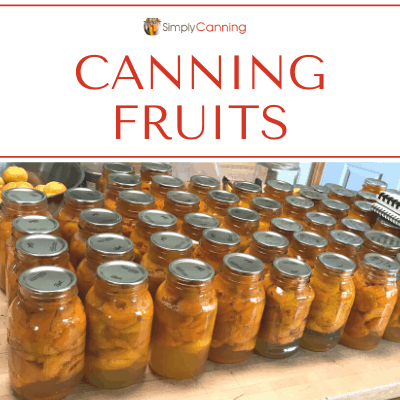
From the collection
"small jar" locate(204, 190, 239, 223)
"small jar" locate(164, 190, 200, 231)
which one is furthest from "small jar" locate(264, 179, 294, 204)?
"small jar" locate(164, 190, 200, 231)

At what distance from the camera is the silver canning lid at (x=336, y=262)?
0.83 metres

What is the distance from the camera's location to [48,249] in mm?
690

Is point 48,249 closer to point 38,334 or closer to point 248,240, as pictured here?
point 38,334

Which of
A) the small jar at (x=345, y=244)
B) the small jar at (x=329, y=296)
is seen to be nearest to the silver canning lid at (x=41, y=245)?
the small jar at (x=329, y=296)

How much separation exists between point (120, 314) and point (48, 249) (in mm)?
166

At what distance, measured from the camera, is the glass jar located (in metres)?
0.84

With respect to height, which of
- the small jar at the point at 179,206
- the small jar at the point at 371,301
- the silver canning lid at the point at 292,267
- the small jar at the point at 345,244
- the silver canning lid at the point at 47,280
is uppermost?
the silver canning lid at the point at 47,280

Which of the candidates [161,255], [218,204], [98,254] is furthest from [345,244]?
[98,254]

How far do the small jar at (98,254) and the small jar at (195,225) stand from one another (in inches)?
6.8

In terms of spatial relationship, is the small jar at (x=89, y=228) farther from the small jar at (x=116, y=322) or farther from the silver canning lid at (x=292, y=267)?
the silver canning lid at (x=292, y=267)

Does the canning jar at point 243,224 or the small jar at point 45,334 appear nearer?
the small jar at point 45,334

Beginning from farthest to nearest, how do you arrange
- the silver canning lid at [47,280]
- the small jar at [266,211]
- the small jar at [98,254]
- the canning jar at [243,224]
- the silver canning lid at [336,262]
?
the small jar at [266,211], the canning jar at [243,224], the silver canning lid at [336,262], the small jar at [98,254], the silver canning lid at [47,280]

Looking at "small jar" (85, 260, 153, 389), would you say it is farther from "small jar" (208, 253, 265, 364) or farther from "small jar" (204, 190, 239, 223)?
"small jar" (204, 190, 239, 223)
